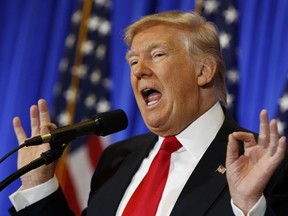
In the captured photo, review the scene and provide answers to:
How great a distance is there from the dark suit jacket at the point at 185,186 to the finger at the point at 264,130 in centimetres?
17

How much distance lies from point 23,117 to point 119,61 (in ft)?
2.02

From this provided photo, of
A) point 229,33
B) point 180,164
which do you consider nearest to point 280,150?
point 180,164

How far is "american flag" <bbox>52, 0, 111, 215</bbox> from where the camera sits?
265 cm

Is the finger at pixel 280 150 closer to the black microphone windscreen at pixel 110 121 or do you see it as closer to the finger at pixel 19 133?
the black microphone windscreen at pixel 110 121

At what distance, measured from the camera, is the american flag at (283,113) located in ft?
7.03

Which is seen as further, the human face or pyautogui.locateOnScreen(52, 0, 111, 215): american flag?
pyautogui.locateOnScreen(52, 0, 111, 215): american flag

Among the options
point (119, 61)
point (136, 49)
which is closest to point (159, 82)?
point (136, 49)

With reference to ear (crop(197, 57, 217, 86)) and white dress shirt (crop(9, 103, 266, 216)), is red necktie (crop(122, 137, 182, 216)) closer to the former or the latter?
white dress shirt (crop(9, 103, 266, 216))

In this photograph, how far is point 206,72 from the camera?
179 cm

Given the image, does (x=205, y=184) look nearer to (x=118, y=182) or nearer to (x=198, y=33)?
(x=118, y=182)

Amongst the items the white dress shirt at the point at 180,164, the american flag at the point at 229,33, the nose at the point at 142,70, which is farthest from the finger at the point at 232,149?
the american flag at the point at 229,33

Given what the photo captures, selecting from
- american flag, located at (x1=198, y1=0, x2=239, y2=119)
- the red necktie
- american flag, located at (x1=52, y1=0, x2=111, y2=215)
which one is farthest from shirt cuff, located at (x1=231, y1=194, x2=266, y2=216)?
american flag, located at (x1=52, y1=0, x2=111, y2=215)

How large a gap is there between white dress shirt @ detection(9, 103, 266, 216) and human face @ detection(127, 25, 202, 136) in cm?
5

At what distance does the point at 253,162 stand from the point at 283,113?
88 centimetres
